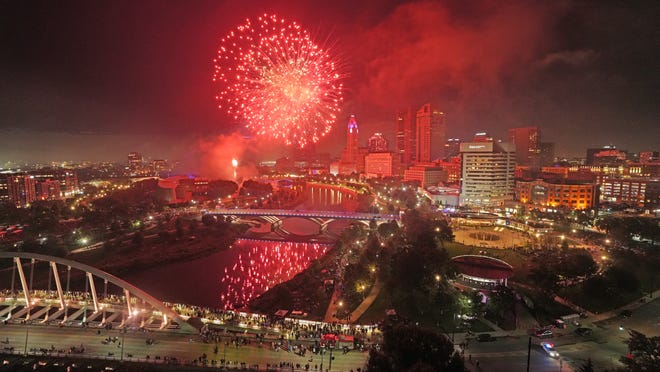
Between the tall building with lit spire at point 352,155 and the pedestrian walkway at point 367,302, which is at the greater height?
the tall building with lit spire at point 352,155

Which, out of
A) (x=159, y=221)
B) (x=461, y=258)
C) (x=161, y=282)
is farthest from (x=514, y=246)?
(x=159, y=221)

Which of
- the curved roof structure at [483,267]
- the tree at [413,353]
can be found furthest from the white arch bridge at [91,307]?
the curved roof structure at [483,267]

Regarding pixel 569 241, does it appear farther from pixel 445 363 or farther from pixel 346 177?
pixel 346 177

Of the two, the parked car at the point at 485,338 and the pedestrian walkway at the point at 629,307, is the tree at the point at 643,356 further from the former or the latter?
the pedestrian walkway at the point at 629,307

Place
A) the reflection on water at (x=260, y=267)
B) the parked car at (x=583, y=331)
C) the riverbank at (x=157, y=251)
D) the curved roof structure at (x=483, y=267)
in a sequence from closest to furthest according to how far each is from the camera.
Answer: the parked car at (x=583, y=331) → the curved roof structure at (x=483, y=267) → the reflection on water at (x=260, y=267) → the riverbank at (x=157, y=251)

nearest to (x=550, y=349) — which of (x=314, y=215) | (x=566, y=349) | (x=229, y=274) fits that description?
(x=566, y=349)

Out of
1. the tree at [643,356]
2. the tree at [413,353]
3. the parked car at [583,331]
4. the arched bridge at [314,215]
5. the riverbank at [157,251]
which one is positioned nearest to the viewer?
the tree at [643,356]

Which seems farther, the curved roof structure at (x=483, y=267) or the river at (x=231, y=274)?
the river at (x=231, y=274)

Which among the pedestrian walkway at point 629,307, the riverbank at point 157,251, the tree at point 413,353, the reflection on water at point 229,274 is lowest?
the reflection on water at point 229,274
